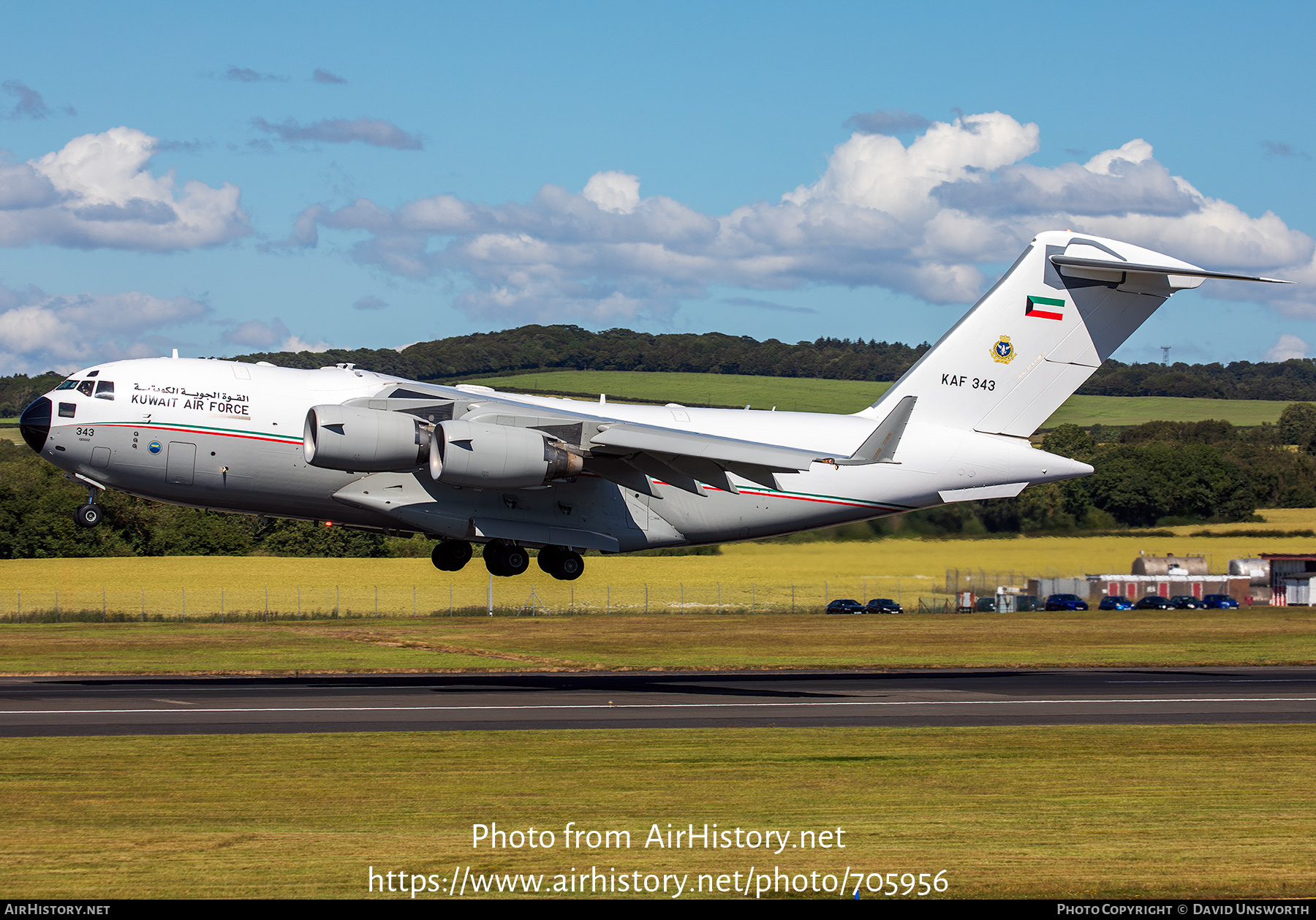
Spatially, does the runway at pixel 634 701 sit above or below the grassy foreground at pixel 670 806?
below

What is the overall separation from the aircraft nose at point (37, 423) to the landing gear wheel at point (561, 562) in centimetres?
775

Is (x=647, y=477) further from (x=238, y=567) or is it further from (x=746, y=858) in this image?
(x=238, y=567)

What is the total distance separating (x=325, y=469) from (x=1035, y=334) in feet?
43.0

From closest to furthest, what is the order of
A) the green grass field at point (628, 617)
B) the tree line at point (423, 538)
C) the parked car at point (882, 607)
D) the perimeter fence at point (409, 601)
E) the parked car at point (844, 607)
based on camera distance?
the green grass field at point (628, 617)
the tree line at point (423, 538)
the perimeter fence at point (409, 601)
the parked car at point (882, 607)
the parked car at point (844, 607)

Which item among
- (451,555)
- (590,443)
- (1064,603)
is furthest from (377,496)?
(1064,603)

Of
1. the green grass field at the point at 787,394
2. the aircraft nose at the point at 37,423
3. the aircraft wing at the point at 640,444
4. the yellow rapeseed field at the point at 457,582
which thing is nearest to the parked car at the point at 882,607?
the yellow rapeseed field at the point at 457,582

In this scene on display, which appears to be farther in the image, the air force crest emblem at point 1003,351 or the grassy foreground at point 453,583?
the grassy foreground at point 453,583

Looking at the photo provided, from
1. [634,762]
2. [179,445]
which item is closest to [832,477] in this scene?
[634,762]

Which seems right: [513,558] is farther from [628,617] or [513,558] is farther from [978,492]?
[628,617]

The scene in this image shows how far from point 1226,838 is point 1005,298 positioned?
14253 mm

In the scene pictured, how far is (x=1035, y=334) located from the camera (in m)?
24.2

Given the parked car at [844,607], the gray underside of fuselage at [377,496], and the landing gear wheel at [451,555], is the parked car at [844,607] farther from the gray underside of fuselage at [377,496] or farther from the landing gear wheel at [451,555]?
the landing gear wheel at [451,555]

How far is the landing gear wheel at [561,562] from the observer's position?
849 inches

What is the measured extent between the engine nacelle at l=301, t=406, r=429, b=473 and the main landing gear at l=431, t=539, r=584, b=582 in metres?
2.81
